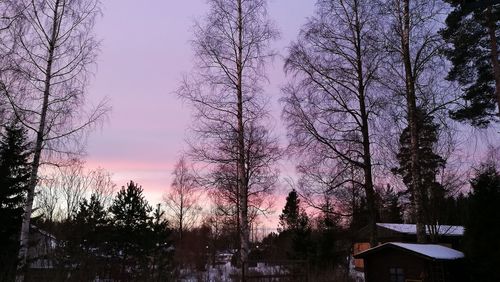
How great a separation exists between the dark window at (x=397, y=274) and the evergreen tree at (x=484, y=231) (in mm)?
2828

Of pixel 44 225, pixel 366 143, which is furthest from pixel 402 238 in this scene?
pixel 44 225

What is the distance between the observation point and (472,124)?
1789cm

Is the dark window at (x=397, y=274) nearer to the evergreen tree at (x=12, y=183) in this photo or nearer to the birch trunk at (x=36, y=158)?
the birch trunk at (x=36, y=158)

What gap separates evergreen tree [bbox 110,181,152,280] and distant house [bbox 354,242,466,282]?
668 inches

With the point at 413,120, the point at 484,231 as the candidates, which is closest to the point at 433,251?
the point at 484,231

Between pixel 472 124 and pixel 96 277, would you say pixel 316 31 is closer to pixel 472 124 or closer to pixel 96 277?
pixel 472 124

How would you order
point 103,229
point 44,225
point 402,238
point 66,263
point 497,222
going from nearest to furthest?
point 66,263 < point 497,222 < point 44,225 < point 103,229 < point 402,238

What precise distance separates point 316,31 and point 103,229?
71.1ft

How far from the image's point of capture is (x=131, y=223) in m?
32.5

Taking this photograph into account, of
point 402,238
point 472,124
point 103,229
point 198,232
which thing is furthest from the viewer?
point 198,232

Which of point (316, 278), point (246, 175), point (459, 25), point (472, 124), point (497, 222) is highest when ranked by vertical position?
point (459, 25)

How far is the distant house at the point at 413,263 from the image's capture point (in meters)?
16.6

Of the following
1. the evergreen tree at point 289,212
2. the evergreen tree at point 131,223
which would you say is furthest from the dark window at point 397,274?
the evergreen tree at point 289,212

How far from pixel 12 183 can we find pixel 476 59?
66.8 ft
